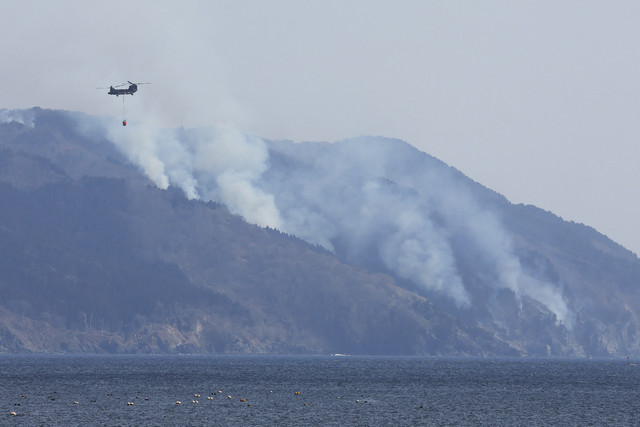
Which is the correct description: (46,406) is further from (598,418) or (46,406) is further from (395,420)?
(598,418)

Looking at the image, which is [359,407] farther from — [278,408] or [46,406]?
[46,406]

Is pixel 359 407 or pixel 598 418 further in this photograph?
pixel 359 407

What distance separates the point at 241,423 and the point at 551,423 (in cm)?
4856

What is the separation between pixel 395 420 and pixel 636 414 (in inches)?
1874

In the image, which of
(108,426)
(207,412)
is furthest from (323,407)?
(108,426)

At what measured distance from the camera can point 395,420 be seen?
566ft

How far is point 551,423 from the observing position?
565 ft

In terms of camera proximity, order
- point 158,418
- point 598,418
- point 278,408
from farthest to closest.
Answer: point 278,408 → point 598,418 → point 158,418

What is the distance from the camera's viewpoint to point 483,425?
6555 inches

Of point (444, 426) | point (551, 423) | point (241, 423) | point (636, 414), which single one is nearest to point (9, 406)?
point (241, 423)

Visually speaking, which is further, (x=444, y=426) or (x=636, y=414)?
(x=636, y=414)

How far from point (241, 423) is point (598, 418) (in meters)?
60.2

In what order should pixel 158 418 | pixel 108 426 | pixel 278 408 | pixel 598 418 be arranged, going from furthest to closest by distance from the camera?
pixel 278 408, pixel 598 418, pixel 158 418, pixel 108 426

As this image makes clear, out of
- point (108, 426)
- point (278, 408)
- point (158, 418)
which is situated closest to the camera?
point (108, 426)
